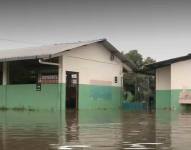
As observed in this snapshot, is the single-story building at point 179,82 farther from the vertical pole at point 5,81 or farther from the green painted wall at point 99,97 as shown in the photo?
the vertical pole at point 5,81

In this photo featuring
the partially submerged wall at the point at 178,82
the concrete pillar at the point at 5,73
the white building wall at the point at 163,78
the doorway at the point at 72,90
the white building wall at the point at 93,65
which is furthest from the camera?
the white building wall at the point at 163,78

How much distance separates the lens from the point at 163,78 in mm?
31781

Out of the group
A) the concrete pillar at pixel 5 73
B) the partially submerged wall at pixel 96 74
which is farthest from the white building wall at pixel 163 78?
the concrete pillar at pixel 5 73

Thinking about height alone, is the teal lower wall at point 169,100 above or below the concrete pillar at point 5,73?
below

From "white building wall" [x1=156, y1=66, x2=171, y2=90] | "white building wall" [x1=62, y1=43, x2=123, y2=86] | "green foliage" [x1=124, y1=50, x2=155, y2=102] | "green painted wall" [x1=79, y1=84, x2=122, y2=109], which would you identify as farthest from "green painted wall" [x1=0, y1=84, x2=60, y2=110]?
"green foliage" [x1=124, y1=50, x2=155, y2=102]

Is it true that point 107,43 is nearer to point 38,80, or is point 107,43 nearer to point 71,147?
point 38,80

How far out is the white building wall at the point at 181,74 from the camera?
2922cm

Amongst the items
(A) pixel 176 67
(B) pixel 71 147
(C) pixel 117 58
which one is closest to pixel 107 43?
(C) pixel 117 58

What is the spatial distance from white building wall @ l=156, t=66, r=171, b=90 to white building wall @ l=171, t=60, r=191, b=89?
1.87 m

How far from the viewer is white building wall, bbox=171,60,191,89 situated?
29217 millimetres

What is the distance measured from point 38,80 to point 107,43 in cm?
539

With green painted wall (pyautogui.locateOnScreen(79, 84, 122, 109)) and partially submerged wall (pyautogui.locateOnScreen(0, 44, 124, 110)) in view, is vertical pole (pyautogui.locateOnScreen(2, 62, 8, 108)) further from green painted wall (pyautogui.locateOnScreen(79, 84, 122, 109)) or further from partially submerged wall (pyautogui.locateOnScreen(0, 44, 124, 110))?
green painted wall (pyautogui.locateOnScreen(79, 84, 122, 109))

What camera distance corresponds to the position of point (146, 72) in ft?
113

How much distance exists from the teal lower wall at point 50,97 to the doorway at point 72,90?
333 millimetres
